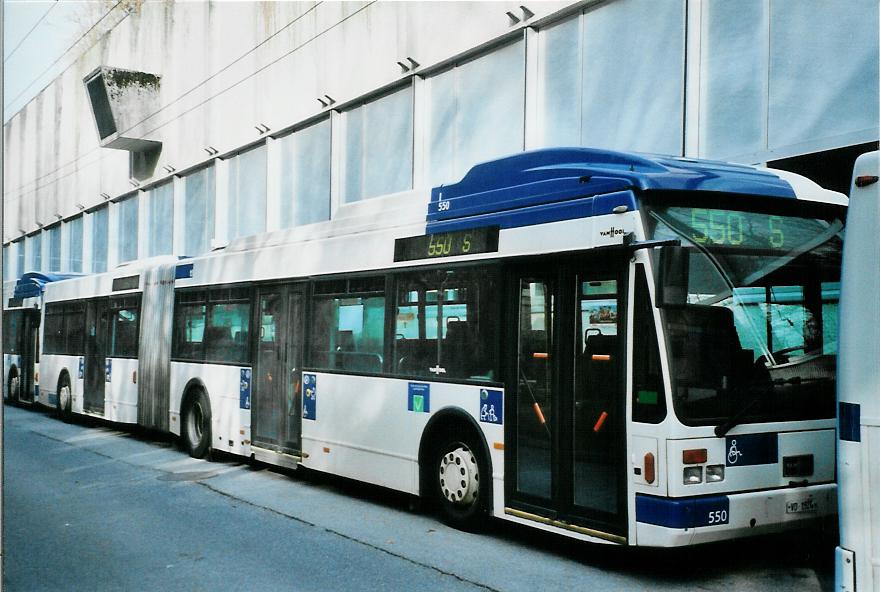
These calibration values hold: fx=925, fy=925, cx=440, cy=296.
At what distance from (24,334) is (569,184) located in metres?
20.3

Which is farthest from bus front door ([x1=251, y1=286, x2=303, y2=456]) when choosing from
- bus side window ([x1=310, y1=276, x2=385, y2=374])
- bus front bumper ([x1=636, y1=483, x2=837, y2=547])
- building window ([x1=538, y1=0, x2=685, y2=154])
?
bus front bumper ([x1=636, y1=483, x2=837, y2=547])

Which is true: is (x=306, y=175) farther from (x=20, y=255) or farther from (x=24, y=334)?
(x=20, y=255)

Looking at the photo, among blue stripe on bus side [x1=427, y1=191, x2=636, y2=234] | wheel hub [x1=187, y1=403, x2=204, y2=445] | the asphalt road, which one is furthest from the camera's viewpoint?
wheel hub [x1=187, y1=403, x2=204, y2=445]

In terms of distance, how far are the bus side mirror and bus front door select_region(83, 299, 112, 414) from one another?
14.1 m

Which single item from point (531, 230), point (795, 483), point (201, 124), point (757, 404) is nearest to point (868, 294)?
point (757, 404)

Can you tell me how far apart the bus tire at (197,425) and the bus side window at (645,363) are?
28.1 ft

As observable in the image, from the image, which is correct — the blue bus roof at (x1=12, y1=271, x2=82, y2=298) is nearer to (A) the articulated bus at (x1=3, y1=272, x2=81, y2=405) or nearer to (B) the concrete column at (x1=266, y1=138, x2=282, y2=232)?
(A) the articulated bus at (x1=3, y1=272, x2=81, y2=405)

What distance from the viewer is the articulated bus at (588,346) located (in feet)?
20.9

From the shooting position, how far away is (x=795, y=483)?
6.59 meters

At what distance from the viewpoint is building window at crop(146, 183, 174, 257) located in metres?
31.5

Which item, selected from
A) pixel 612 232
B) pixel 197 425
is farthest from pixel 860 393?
pixel 197 425

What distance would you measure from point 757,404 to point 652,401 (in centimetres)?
76

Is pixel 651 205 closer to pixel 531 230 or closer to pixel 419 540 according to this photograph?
pixel 531 230

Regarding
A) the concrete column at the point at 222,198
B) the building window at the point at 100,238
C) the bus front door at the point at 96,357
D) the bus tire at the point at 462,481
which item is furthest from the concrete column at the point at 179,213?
the bus tire at the point at 462,481
